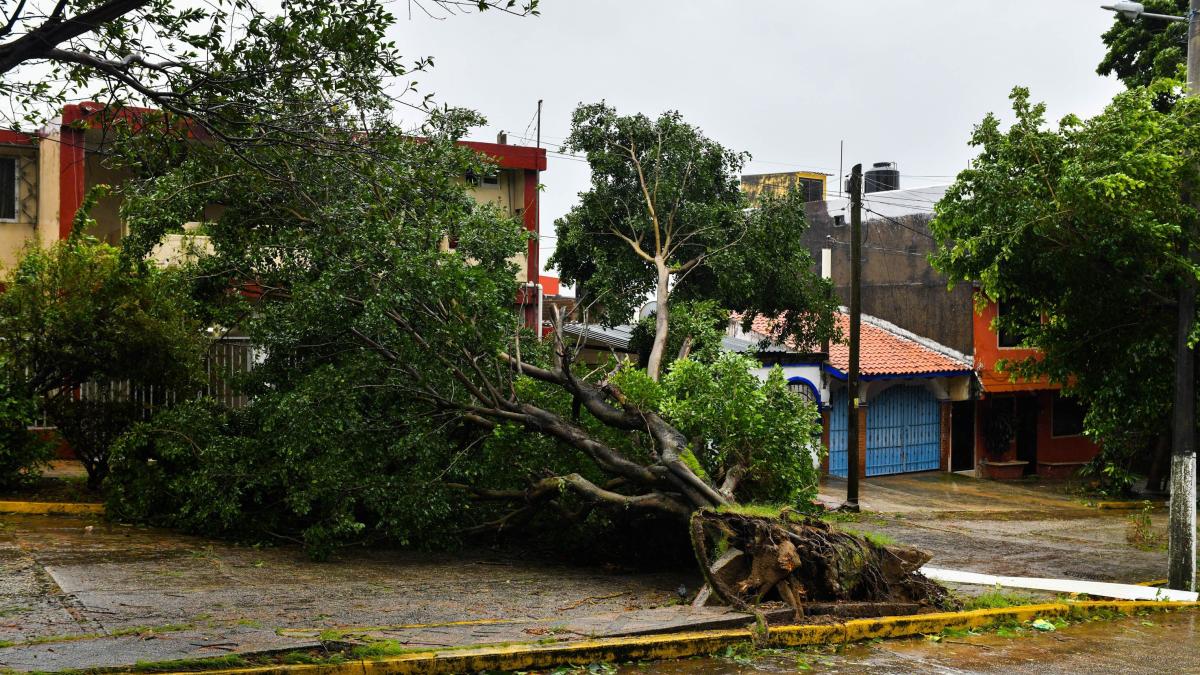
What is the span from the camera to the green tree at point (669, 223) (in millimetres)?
18984

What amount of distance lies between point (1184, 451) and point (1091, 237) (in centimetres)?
275

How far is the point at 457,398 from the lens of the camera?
12.0 m

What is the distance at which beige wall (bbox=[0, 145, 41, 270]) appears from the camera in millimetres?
19703

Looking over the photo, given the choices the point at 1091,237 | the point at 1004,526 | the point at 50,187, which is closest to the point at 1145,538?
the point at 1004,526

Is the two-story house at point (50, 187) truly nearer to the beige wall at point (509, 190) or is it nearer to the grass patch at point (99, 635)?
the beige wall at point (509, 190)

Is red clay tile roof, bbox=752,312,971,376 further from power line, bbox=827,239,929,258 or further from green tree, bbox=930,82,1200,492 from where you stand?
green tree, bbox=930,82,1200,492

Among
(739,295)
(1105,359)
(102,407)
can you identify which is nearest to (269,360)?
(102,407)

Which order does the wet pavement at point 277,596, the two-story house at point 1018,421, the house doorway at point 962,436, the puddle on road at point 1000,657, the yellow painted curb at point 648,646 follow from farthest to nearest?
the house doorway at point 962,436 → the two-story house at point 1018,421 → the puddle on road at point 1000,657 → the wet pavement at point 277,596 → the yellow painted curb at point 648,646

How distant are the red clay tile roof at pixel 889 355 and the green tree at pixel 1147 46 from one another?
7.77 m

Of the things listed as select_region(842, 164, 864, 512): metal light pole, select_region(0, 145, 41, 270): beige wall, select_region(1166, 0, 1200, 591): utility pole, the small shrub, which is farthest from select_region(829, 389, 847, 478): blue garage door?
select_region(0, 145, 41, 270): beige wall

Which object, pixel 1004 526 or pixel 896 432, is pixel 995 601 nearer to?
pixel 1004 526

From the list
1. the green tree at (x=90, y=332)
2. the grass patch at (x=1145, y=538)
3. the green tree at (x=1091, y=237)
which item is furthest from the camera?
the grass patch at (x=1145, y=538)

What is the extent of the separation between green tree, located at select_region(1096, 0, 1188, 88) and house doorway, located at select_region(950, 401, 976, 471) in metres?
8.84

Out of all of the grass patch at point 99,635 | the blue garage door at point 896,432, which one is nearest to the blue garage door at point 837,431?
the blue garage door at point 896,432
